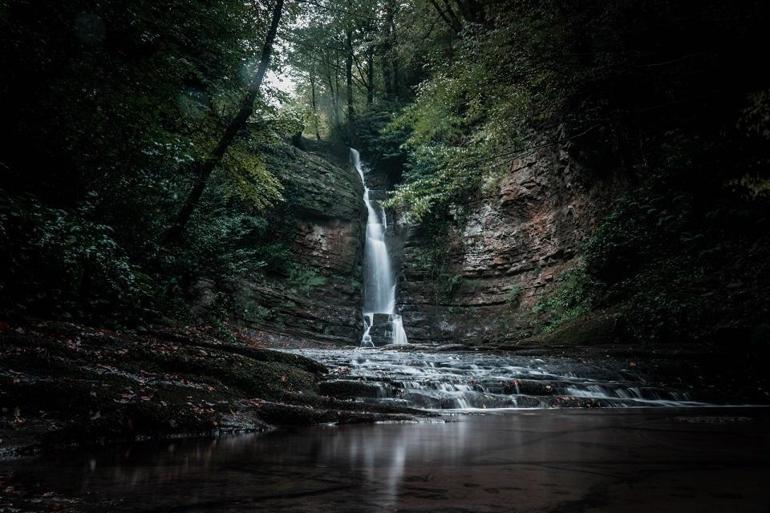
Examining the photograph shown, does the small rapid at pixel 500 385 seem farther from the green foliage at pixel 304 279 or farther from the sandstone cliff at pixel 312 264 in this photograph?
the green foliage at pixel 304 279

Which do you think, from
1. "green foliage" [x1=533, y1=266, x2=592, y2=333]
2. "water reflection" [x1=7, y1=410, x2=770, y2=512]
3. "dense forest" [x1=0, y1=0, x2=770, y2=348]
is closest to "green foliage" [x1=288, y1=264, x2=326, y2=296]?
"dense forest" [x1=0, y1=0, x2=770, y2=348]

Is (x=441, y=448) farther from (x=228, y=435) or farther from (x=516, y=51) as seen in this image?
(x=516, y=51)

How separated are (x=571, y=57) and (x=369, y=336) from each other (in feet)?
46.9

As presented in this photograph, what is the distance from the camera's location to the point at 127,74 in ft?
23.0

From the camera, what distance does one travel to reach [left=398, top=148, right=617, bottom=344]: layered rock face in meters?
17.0

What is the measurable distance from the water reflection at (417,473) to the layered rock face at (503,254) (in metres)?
14.6

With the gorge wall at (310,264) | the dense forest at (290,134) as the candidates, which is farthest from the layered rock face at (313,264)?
the dense forest at (290,134)

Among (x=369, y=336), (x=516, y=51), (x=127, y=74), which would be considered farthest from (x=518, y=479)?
(x=369, y=336)

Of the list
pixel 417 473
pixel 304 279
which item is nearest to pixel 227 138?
pixel 417 473

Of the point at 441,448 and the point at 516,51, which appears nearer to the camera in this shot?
the point at 441,448

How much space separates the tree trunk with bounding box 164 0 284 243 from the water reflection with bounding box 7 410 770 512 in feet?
24.6

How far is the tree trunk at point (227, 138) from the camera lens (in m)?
9.44

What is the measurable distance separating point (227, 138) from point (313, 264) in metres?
11.7

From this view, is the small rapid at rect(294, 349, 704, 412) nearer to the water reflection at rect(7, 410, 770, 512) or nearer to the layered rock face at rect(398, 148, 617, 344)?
the water reflection at rect(7, 410, 770, 512)
